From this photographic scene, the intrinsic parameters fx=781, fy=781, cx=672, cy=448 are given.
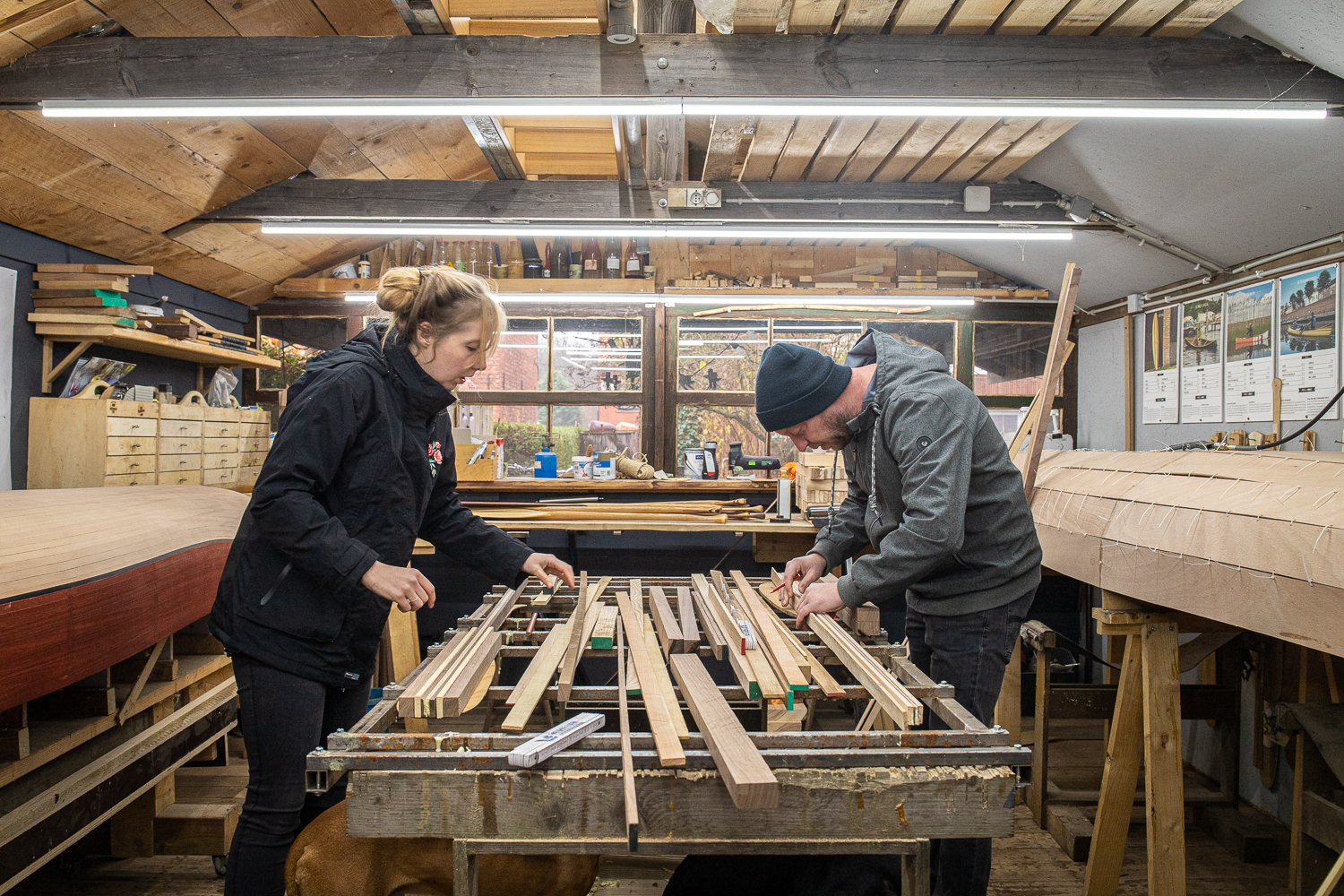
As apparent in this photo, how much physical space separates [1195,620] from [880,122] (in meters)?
3.21

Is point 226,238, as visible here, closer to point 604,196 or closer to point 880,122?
point 604,196

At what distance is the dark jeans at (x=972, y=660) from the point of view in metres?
2.02

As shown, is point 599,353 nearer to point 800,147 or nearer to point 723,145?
point 723,145

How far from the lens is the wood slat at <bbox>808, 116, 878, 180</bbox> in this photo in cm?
458

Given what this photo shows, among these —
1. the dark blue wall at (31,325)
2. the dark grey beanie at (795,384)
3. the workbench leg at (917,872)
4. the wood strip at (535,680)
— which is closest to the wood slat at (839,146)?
the dark grey beanie at (795,384)

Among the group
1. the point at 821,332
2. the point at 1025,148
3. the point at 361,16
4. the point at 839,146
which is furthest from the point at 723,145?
the point at 821,332

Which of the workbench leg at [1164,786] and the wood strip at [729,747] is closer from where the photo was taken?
the wood strip at [729,747]

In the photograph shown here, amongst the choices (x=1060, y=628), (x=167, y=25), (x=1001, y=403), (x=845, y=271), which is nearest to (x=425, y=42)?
(x=167, y=25)

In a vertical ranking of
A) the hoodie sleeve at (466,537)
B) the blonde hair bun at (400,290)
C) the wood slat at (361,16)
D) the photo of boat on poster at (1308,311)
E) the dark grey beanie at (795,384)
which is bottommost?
the hoodie sleeve at (466,537)

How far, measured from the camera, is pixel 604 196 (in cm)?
547

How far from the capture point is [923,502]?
1.86 meters

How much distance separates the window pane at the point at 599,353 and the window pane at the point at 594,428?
0.63 feet

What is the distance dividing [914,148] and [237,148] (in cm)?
423

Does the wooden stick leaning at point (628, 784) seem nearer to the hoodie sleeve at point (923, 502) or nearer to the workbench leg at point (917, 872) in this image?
the workbench leg at point (917, 872)
